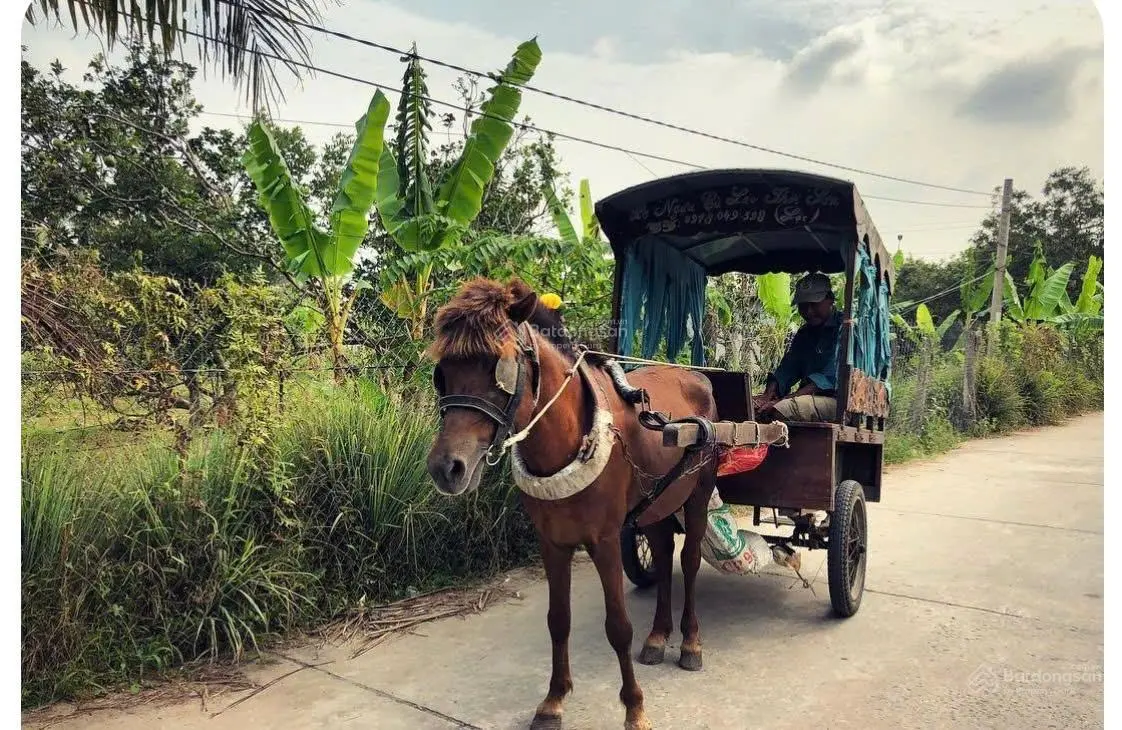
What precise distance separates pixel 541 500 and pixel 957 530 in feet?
17.7

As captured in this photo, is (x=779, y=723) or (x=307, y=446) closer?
(x=779, y=723)

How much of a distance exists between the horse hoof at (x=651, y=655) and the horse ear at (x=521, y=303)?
82.5 inches

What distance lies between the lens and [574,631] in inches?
163

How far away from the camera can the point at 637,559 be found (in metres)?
4.77

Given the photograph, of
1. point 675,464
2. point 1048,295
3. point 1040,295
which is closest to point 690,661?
point 675,464

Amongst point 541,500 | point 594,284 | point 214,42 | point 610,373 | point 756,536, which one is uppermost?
point 214,42

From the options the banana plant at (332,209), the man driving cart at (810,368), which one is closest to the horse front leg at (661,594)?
the man driving cart at (810,368)

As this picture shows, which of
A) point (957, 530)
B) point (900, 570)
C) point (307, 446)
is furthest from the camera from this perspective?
point (957, 530)

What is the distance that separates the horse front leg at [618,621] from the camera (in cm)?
292

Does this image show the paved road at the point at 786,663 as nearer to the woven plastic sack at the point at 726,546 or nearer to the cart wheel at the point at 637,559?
the cart wheel at the point at 637,559

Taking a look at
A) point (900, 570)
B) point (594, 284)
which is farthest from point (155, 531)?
point (900, 570)

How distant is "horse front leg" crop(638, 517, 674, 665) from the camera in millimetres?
3729

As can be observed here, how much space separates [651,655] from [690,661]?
205 mm

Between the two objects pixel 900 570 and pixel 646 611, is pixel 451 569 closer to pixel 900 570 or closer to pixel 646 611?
pixel 646 611
